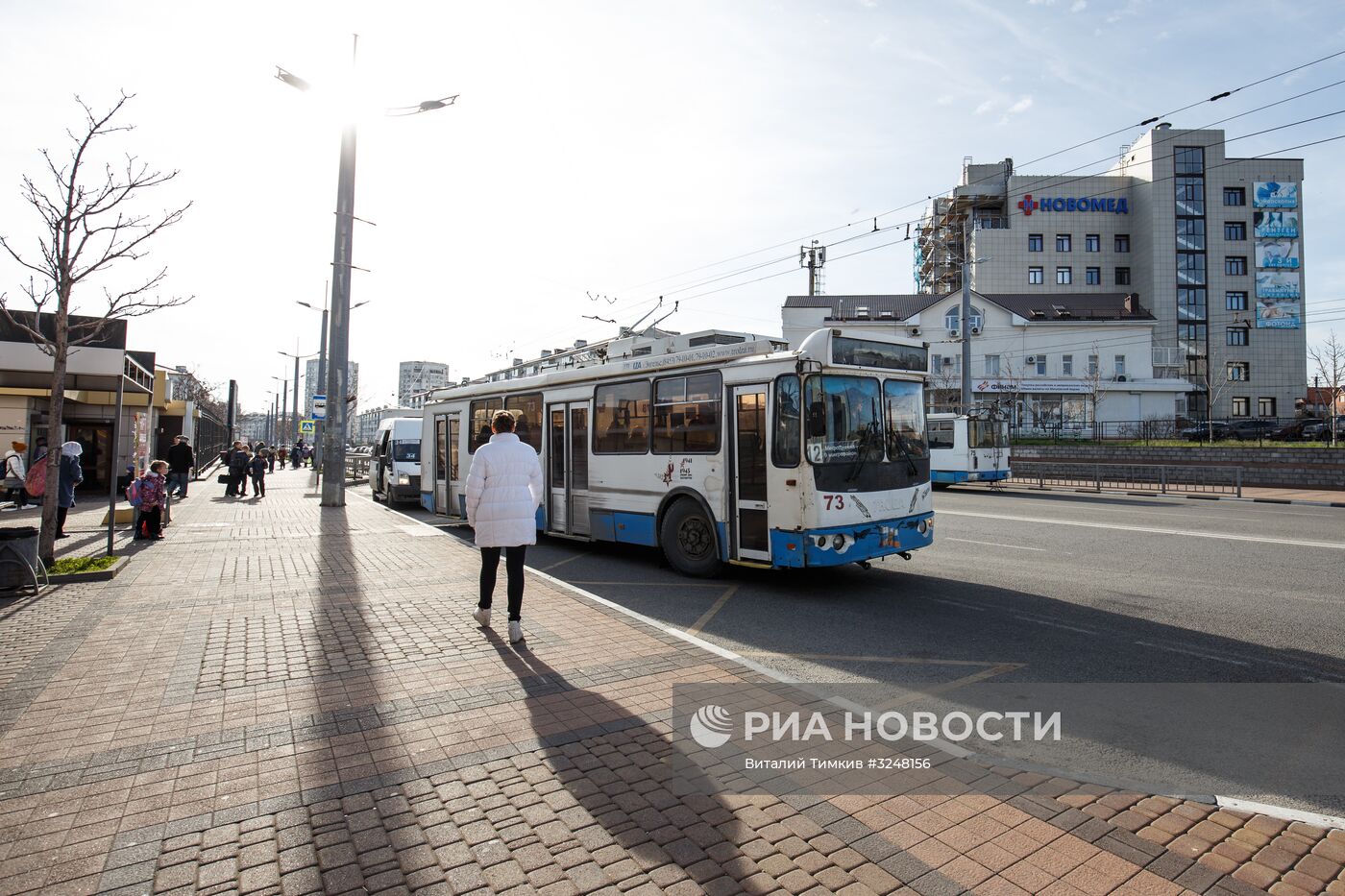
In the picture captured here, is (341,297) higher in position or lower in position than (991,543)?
higher

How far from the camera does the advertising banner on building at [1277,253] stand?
65.3m

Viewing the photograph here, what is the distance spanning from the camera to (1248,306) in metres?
65.5

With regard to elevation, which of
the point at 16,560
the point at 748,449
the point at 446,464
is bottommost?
the point at 16,560

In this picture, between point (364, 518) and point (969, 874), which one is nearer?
point (969, 874)

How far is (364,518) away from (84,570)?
288 inches

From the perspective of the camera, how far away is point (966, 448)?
86.4 feet

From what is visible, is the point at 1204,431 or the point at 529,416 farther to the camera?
the point at 1204,431

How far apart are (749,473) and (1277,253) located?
7919 centimetres

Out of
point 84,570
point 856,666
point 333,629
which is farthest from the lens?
point 84,570

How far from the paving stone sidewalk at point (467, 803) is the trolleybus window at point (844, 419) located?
3.07 metres

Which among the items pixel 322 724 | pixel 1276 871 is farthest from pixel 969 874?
pixel 322 724

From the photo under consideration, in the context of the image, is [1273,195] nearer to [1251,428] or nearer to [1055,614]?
[1251,428]

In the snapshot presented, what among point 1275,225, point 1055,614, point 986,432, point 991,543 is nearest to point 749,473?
point 1055,614

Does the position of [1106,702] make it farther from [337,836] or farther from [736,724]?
[337,836]
